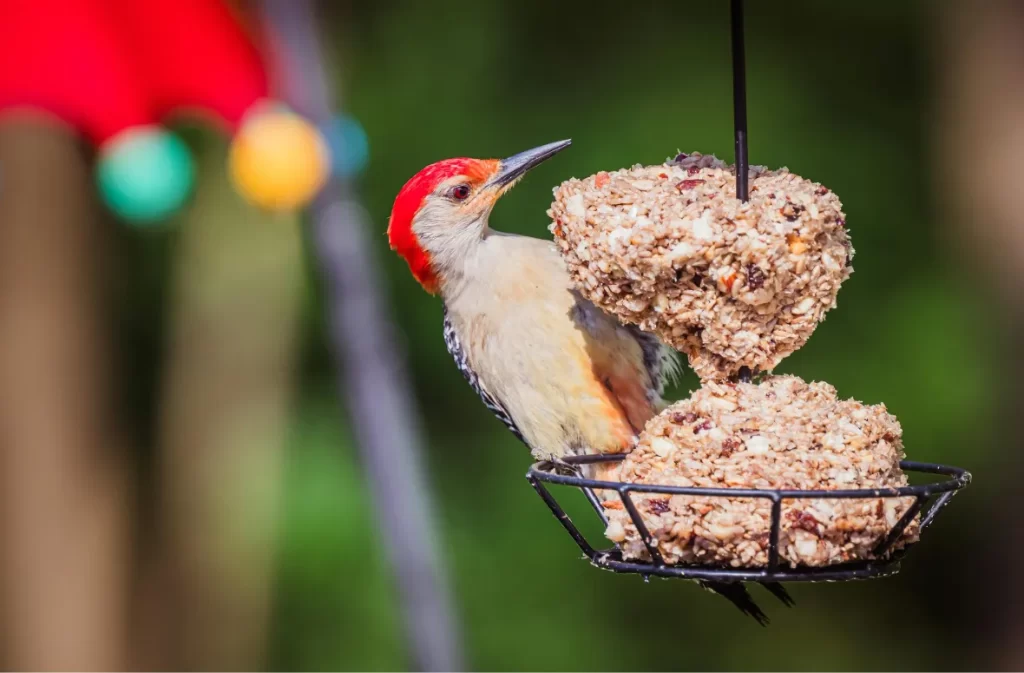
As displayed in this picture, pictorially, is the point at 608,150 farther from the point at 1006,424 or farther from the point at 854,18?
the point at 1006,424

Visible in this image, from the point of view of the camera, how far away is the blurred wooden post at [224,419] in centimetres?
553

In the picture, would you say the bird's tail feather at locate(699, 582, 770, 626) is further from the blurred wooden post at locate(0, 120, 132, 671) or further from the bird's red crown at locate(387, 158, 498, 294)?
the blurred wooden post at locate(0, 120, 132, 671)

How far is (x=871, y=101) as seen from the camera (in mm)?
5441

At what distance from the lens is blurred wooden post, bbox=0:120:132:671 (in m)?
5.63

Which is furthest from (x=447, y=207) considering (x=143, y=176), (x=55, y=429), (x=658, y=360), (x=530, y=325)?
(x=55, y=429)

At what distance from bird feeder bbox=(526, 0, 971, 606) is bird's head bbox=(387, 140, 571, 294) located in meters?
0.60

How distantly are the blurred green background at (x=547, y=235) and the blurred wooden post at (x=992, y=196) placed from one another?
0.06ft

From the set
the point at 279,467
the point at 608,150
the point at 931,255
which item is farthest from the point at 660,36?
the point at 279,467

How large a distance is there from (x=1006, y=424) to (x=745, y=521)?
3.64 metres

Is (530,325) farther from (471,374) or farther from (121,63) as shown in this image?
(121,63)

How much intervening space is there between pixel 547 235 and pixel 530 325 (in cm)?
242

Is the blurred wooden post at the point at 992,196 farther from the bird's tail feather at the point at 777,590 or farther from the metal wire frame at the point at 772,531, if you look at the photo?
the metal wire frame at the point at 772,531

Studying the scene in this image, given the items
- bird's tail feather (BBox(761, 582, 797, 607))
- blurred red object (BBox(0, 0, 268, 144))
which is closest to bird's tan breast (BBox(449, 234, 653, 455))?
bird's tail feather (BBox(761, 582, 797, 607))

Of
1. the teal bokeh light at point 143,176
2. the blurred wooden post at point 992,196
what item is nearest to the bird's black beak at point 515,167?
the teal bokeh light at point 143,176
